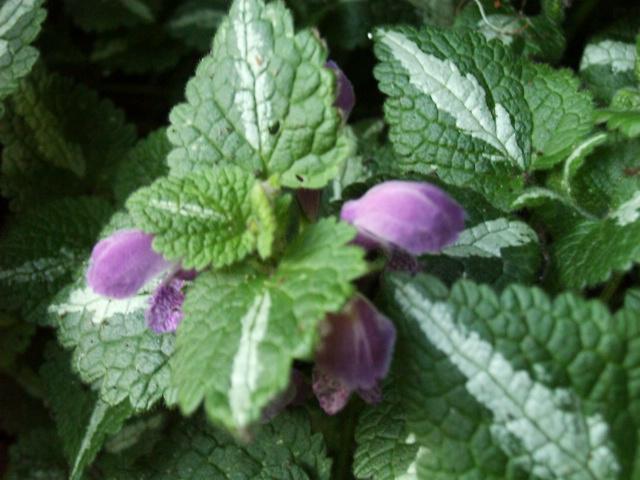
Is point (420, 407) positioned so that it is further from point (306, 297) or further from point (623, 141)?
point (623, 141)

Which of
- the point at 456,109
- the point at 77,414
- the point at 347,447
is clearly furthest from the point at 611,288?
the point at 77,414

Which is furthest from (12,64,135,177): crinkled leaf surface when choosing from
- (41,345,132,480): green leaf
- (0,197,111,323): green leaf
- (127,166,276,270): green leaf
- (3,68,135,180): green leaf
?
(127,166,276,270): green leaf

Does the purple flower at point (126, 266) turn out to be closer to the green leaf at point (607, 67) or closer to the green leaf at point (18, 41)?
the green leaf at point (18, 41)

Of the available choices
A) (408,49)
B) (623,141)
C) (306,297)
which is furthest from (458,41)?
(306,297)

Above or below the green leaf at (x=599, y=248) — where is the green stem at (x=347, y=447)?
below

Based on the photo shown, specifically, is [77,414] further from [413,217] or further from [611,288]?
[611,288]

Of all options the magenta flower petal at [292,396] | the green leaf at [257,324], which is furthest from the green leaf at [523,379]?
the magenta flower petal at [292,396]
